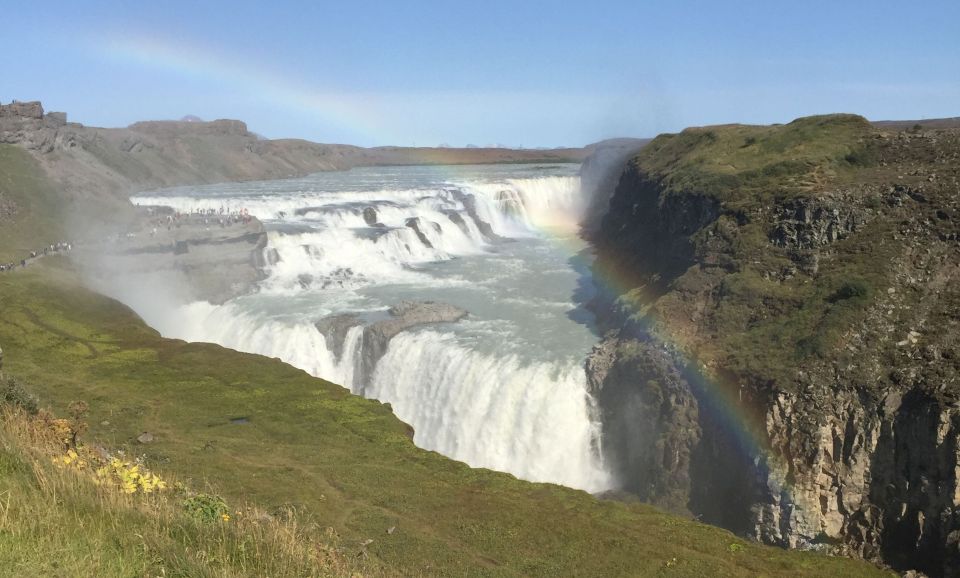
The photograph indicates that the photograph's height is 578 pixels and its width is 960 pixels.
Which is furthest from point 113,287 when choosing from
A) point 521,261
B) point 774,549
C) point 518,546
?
point 774,549

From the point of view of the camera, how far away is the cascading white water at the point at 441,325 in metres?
33.9

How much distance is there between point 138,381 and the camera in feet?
105

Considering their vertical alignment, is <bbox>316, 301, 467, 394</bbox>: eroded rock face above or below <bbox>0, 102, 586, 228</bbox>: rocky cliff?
below

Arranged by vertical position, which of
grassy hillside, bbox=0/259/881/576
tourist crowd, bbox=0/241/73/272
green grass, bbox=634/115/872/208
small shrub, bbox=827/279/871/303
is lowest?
grassy hillside, bbox=0/259/881/576

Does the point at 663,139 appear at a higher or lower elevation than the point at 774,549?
higher

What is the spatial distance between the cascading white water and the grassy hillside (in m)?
5.85

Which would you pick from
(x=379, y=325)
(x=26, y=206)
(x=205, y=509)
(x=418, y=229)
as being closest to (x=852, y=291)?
(x=379, y=325)

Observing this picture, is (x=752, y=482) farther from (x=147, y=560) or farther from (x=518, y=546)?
(x=147, y=560)

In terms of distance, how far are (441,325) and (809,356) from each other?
70.2 ft

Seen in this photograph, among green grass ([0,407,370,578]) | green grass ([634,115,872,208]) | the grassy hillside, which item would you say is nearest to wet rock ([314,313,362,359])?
the grassy hillside

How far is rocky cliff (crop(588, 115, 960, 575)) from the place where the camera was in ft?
78.7

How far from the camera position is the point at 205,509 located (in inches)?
361

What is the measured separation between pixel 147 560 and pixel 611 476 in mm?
28205

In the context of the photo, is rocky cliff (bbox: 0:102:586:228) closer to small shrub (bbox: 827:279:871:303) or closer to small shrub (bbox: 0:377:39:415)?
small shrub (bbox: 0:377:39:415)
